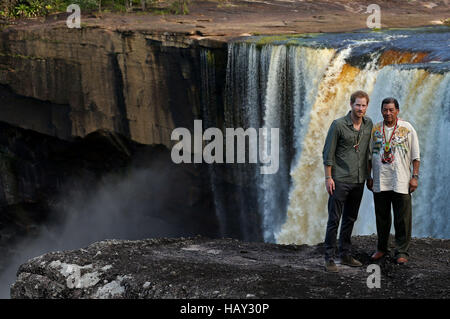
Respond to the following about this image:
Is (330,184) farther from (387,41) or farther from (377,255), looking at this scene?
(387,41)

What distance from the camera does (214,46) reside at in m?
19.3

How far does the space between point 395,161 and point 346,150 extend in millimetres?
533

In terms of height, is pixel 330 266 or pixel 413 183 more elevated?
pixel 413 183

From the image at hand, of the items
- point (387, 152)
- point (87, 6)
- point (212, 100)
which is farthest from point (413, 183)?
point (87, 6)

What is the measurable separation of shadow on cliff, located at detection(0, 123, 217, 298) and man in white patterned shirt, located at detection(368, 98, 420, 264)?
14.0 meters

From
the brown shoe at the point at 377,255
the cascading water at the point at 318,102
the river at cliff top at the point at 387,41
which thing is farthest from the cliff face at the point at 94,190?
the brown shoe at the point at 377,255

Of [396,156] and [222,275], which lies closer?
[396,156]

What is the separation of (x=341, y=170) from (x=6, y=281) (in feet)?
66.5

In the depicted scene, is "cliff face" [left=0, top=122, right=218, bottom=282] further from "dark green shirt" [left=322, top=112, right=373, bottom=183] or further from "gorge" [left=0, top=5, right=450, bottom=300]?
"dark green shirt" [left=322, top=112, right=373, bottom=183]

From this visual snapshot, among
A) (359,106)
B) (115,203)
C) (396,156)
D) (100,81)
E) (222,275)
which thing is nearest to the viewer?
(359,106)

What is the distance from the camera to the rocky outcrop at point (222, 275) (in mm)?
6867

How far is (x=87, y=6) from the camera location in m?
24.8
